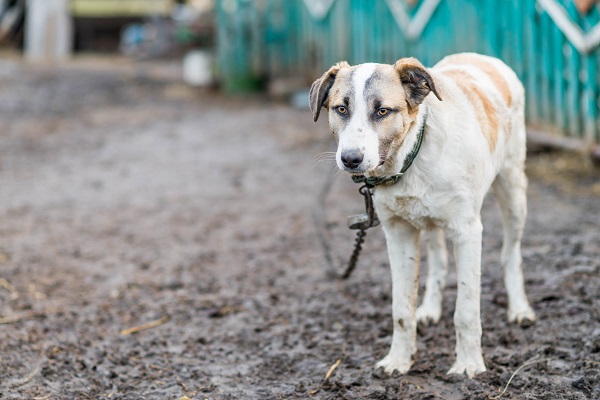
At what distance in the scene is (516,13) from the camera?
25.3 ft

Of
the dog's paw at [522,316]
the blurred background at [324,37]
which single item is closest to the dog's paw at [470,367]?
the dog's paw at [522,316]

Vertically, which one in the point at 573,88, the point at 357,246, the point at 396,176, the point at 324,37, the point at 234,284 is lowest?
the point at 234,284

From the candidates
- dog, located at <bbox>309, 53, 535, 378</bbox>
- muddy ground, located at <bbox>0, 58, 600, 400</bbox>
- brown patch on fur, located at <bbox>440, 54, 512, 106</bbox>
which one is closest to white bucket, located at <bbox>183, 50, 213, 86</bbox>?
muddy ground, located at <bbox>0, 58, 600, 400</bbox>

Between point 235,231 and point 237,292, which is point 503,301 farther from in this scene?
point 235,231

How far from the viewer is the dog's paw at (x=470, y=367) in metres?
3.64

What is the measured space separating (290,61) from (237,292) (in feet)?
28.5

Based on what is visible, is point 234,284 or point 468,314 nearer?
point 468,314

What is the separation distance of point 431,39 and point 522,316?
220 inches

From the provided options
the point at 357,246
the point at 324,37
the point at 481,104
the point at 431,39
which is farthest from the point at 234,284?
the point at 324,37

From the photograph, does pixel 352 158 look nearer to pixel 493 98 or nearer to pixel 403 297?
pixel 403 297

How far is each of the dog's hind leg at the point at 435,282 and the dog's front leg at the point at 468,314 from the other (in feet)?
2.23

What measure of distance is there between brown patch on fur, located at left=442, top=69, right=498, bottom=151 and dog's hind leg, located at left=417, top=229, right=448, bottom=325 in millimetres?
795

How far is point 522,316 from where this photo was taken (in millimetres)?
4262

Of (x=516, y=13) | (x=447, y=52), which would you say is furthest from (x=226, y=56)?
(x=516, y=13)
